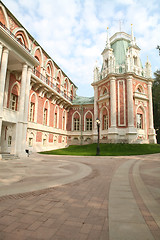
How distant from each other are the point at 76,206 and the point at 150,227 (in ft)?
4.63

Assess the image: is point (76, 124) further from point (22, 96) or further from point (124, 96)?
point (22, 96)

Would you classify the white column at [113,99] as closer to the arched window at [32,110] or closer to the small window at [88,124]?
the small window at [88,124]

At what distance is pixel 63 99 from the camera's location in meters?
27.2

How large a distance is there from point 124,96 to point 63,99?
1063 centimetres

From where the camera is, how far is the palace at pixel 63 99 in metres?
15.0

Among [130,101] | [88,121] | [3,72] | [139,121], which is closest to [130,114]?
[130,101]

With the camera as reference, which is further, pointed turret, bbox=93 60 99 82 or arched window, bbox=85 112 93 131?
arched window, bbox=85 112 93 131

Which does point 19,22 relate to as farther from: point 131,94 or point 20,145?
point 131,94

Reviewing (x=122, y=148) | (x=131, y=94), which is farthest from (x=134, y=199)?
(x=131, y=94)

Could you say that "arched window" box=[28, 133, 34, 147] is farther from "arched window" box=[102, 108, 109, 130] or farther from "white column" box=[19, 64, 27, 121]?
"arched window" box=[102, 108, 109, 130]

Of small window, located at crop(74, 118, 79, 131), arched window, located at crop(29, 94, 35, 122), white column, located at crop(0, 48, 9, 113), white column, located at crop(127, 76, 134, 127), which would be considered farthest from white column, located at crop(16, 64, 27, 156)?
small window, located at crop(74, 118, 79, 131)

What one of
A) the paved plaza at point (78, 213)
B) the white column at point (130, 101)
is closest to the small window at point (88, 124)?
the white column at point (130, 101)

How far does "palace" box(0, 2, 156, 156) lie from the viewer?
14992 millimetres

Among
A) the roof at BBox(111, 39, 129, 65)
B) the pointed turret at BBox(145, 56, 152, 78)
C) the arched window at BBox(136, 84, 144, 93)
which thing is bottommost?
the arched window at BBox(136, 84, 144, 93)
